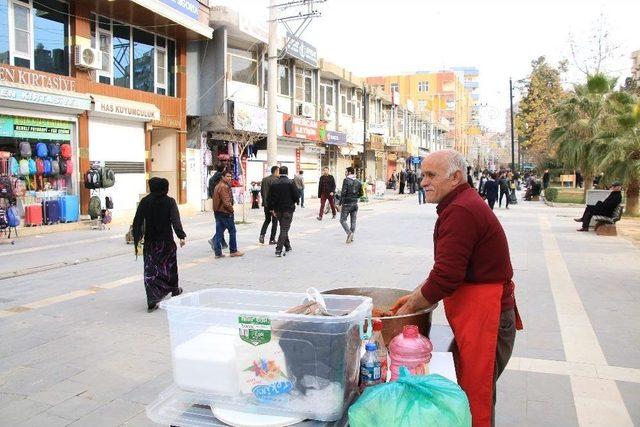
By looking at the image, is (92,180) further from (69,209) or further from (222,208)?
(222,208)

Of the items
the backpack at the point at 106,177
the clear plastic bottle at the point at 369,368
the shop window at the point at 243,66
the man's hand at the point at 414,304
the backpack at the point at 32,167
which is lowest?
the clear plastic bottle at the point at 369,368

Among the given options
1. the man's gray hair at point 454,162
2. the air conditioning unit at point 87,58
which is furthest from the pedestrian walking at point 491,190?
the man's gray hair at point 454,162

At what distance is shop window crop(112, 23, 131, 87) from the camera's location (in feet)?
60.6

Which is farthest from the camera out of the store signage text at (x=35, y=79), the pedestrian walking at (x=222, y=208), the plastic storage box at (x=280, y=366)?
the store signage text at (x=35, y=79)

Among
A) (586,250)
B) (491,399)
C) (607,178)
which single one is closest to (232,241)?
(586,250)

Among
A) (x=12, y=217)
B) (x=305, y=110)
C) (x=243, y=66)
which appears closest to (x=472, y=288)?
(x=12, y=217)

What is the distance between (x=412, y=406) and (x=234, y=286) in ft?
22.2

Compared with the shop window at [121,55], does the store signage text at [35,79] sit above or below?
below

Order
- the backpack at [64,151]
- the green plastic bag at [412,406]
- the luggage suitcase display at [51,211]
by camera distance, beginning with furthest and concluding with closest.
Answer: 1. the backpack at [64,151]
2. the luggage suitcase display at [51,211]
3. the green plastic bag at [412,406]

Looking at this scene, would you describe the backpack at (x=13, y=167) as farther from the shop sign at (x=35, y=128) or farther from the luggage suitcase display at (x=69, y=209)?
the luggage suitcase display at (x=69, y=209)

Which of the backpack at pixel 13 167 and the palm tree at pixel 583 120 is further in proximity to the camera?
the palm tree at pixel 583 120

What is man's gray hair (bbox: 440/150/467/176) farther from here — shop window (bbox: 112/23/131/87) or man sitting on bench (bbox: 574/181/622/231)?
shop window (bbox: 112/23/131/87)

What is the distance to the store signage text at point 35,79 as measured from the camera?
13953 millimetres

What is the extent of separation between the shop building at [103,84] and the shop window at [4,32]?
0.08ft
